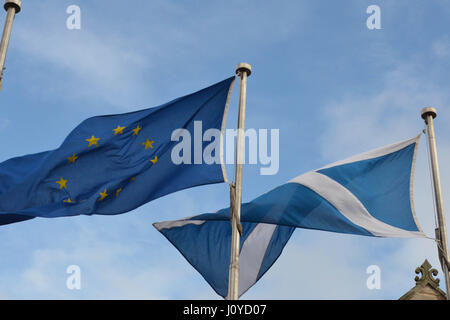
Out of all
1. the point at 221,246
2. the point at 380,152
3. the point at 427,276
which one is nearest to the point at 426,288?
the point at 427,276

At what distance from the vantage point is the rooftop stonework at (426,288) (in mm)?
22828

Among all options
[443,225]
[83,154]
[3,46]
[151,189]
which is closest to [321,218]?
[443,225]

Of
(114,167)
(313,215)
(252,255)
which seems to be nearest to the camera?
(313,215)

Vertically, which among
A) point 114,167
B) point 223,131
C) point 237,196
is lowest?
point 237,196

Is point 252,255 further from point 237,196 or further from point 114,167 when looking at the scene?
point 114,167

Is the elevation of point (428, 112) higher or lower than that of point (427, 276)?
higher

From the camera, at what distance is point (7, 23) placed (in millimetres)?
20812

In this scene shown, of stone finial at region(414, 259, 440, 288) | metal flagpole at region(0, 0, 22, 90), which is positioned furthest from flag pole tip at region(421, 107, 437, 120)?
metal flagpole at region(0, 0, 22, 90)

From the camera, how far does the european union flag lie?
20891mm

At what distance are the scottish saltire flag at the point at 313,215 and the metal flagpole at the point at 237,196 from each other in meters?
0.93

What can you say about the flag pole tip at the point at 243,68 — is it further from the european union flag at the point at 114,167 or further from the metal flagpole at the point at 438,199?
the metal flagpole at the point at 438,199

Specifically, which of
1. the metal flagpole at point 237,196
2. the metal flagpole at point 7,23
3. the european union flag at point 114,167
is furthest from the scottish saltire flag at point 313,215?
the metal flagpole at point 7,23

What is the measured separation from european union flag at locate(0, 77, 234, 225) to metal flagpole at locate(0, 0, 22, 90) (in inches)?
144

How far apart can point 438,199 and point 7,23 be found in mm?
13731
